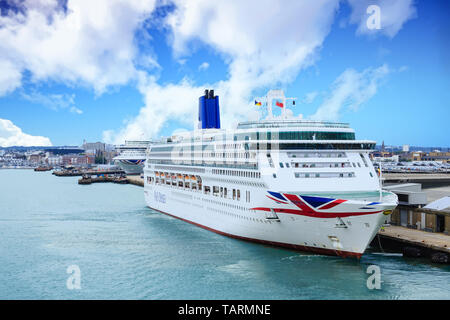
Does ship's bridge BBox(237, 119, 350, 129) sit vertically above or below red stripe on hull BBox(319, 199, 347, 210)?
above

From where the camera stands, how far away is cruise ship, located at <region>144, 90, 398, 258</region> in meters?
17.7

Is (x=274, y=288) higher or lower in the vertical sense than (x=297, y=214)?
lower

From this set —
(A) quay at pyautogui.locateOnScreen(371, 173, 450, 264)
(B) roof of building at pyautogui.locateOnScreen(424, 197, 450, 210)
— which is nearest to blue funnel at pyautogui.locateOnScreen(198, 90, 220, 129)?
(A) quay at pyautogui.locateOnScreen(371, 173, 450, 264)

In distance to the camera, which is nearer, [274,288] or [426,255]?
[274,288]

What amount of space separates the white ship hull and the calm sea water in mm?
576

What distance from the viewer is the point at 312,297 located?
14.9m

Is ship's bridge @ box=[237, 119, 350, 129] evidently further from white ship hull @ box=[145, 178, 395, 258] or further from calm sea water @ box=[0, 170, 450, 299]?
calm sea water @ box=[0, 170, 450, 299]

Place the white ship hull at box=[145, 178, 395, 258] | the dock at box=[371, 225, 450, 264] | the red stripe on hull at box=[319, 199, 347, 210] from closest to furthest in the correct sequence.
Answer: the red stripe on hull at box=[319, 199, 347, 210], the white ship hull at box=[145, 178, 395, 258], the dock at box=[371, 225, 450, 264]

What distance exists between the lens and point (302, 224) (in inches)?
728

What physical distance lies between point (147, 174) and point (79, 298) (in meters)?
22.2

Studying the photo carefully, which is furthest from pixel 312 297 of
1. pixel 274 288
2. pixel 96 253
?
pixel 96 253

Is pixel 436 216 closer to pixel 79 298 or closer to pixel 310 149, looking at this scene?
pixel 310 149

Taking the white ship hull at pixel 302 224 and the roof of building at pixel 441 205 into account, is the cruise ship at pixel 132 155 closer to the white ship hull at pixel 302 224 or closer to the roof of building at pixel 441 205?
the white ship hull at pixel 302 224
